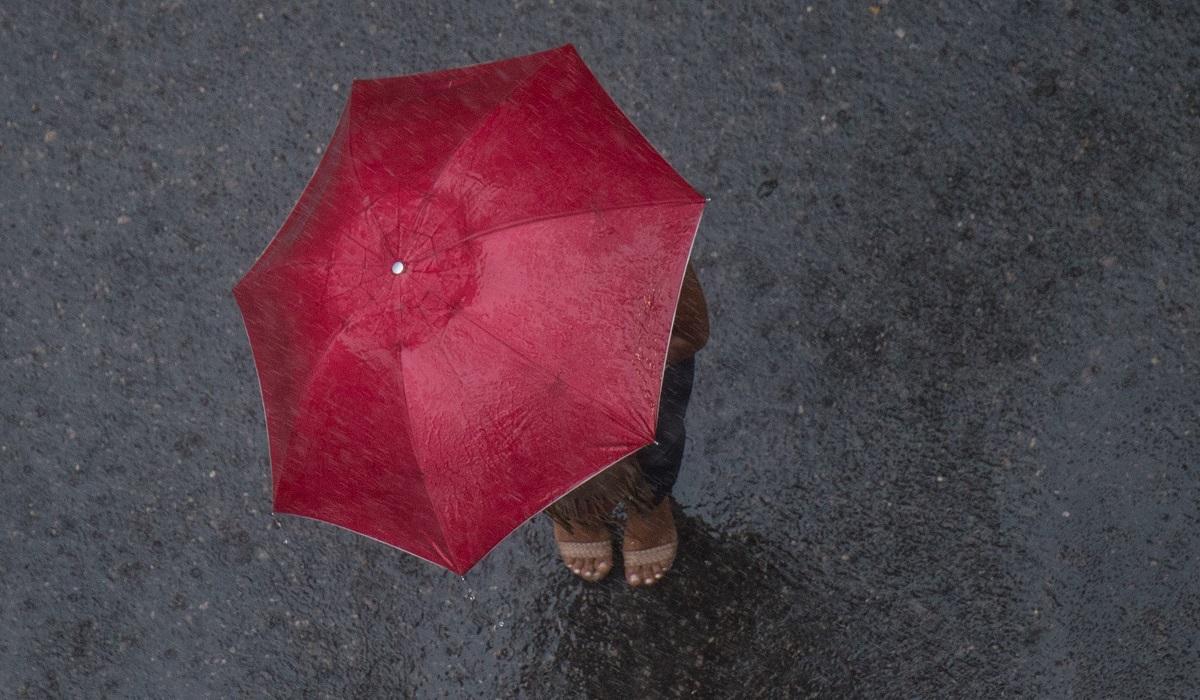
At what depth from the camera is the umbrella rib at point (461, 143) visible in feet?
6.87

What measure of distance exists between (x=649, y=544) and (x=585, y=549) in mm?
206

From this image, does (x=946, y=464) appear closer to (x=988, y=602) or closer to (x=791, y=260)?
(x=988, y=602)

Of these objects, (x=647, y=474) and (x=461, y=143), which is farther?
(x=647, y=474)

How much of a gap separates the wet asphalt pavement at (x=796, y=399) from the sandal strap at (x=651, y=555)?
4.2 inches

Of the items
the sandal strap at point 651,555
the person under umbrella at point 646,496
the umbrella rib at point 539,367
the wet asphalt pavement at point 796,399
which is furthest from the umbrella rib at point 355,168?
the sandal strap at point 651,555

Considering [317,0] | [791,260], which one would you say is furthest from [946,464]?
[317,0]

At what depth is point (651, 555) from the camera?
3.26 meters

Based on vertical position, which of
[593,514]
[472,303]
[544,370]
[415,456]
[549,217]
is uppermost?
[549,217]

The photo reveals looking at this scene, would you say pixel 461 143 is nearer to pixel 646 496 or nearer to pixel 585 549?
pixel 646 496

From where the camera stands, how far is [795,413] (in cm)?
329

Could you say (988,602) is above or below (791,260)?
below

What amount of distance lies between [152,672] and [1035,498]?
3022 mm

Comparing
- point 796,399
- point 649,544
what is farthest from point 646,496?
point 796,399

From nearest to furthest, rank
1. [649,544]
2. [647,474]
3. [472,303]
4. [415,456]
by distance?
[472,303] < [415,456] < [647,474] < [649,544]
